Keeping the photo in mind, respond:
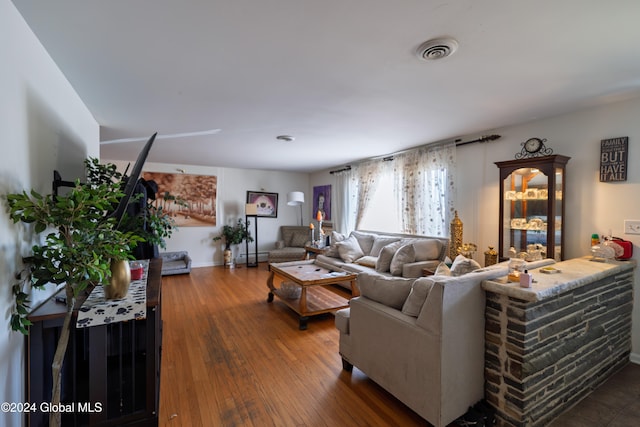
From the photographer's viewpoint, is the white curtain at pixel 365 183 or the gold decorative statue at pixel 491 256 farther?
the white curtain at pixel 365 183

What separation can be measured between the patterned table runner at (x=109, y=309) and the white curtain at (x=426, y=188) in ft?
11.8

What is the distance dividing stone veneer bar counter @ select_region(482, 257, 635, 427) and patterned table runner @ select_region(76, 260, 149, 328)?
205 cm

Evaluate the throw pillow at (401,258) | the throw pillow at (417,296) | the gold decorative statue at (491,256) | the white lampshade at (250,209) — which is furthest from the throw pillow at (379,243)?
the white lampshade at (250,209)

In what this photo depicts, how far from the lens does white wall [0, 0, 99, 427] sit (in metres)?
1.17

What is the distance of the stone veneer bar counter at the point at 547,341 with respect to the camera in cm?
161

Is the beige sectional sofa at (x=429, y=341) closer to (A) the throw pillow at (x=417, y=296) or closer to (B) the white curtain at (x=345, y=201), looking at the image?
(A) the throw pillow at (x=417, y=296)

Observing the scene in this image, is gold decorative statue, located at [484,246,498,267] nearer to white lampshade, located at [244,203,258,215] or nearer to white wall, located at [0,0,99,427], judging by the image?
white wall, located at [0,0,99,427]

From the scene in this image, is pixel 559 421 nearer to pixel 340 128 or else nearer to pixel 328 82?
pixel 328 82

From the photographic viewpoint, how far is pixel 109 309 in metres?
1.41

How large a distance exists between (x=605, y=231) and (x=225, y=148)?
180 inches

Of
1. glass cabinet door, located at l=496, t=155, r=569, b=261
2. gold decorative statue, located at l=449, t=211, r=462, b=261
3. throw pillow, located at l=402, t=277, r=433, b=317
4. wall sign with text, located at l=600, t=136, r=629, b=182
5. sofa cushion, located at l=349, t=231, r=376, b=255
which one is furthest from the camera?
sofa cushion, located at l=349, t=231, r=376, b=255

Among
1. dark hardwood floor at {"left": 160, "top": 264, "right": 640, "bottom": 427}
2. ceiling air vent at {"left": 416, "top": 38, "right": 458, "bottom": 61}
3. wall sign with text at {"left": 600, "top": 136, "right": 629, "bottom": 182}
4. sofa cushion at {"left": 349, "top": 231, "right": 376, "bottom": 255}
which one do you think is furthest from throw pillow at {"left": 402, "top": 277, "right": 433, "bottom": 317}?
sofa cushion at {"left": 349, "top": 231, "right": 376, "bottom": 255}

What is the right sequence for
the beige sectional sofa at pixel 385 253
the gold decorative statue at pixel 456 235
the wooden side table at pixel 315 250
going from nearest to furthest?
the gold decorative statue at pixel 456 235
the beige sectional sofa at pixel 385 253
the wooden side table at pixel 315 250

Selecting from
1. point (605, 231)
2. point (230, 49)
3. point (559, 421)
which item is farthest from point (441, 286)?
point (605, 231)
